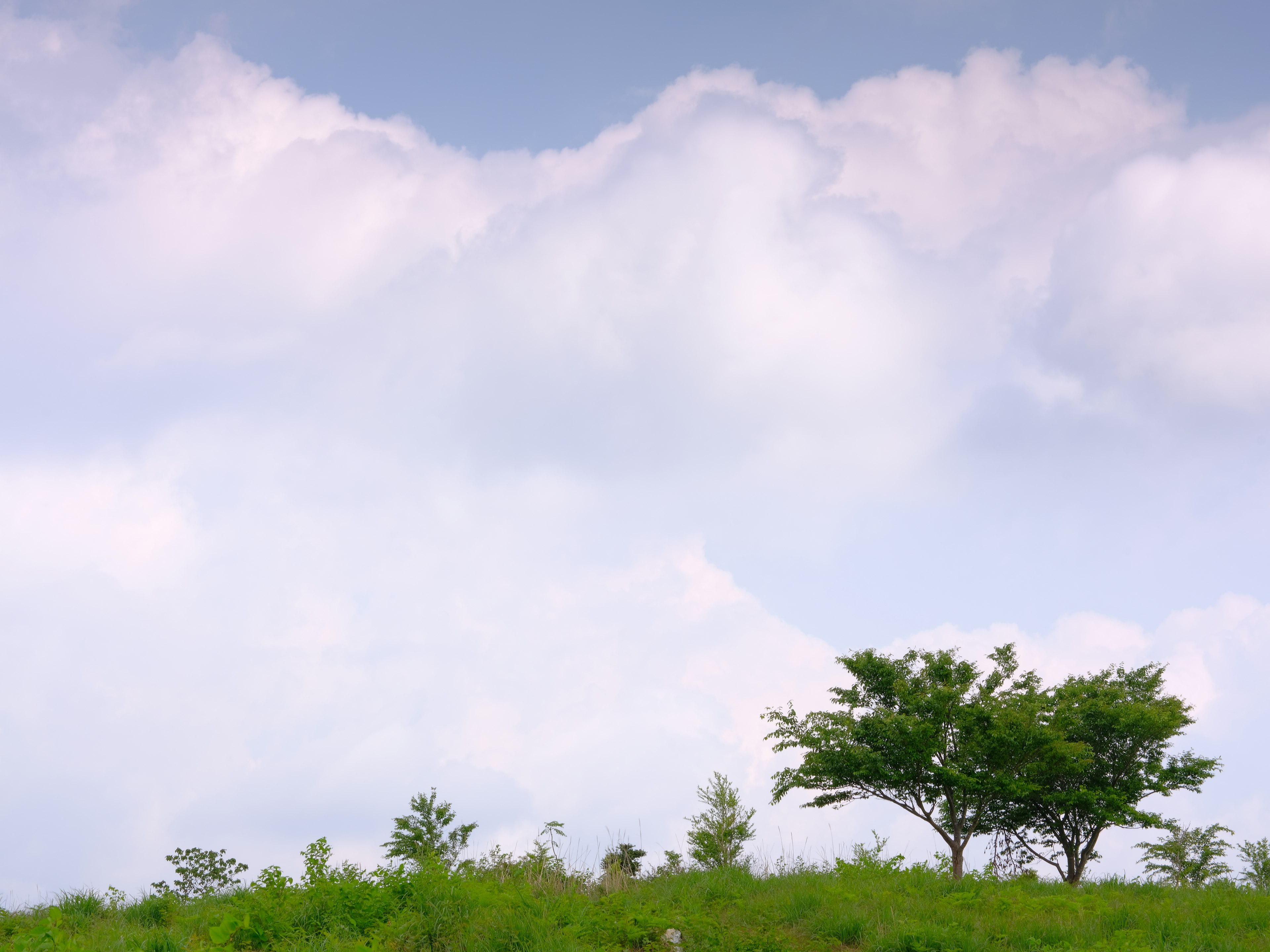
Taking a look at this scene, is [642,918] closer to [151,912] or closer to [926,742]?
[151,912]

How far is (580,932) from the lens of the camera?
11.1m

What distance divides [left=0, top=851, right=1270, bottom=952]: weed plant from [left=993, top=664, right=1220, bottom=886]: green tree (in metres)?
22.5

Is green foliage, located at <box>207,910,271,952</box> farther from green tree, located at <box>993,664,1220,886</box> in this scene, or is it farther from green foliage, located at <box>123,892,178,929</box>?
green tree, located at <box>993,664,1220,886</box>

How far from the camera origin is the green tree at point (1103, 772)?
116ft

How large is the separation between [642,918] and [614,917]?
15.1 inches

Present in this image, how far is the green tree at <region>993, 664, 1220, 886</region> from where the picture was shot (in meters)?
35.3

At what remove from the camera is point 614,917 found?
11891mm

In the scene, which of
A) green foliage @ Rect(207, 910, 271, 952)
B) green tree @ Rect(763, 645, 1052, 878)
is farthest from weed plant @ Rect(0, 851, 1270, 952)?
Answer: green tree @ Rect(763, 645, 1052, 878)

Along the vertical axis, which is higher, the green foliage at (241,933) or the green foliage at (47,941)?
the green foliage at (47,941)

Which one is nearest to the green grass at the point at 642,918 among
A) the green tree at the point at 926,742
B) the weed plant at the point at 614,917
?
the weed plant at the point at 614,917

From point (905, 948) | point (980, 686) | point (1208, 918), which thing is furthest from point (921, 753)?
point (905, 948)

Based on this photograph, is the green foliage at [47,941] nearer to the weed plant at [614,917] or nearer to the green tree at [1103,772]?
the weed plant at [614,917]

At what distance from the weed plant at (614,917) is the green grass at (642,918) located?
0.03 metres

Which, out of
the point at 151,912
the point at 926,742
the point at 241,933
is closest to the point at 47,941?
the point at 241,933
